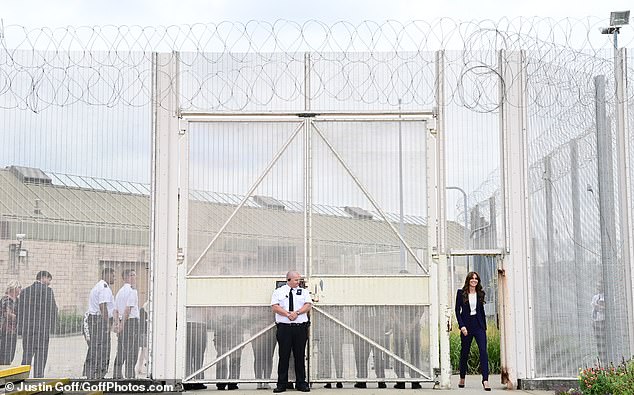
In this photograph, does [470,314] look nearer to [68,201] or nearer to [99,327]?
[99,327]

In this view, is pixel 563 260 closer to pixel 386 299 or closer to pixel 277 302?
pixel 386 299

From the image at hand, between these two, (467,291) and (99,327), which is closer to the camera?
(99,327)

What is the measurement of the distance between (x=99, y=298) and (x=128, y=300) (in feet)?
1.21

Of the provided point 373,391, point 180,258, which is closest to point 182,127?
point 180,258

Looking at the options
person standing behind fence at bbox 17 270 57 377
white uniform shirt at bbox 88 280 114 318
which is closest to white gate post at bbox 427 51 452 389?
white uniform shirt at bbox 88 280 114 318

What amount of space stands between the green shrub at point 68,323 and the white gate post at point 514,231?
5.56 metres

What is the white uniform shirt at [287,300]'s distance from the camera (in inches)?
458

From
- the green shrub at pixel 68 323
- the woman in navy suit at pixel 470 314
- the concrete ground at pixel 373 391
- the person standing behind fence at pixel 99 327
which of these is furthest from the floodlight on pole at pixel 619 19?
the green shrub at pixel 68 323

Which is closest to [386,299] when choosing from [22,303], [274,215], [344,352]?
[344,352]

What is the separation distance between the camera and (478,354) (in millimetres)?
15109

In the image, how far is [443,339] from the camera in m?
11.9

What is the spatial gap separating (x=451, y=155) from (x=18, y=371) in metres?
6.04

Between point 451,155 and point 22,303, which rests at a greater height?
point 451,155

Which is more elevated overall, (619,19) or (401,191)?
(619,19)
